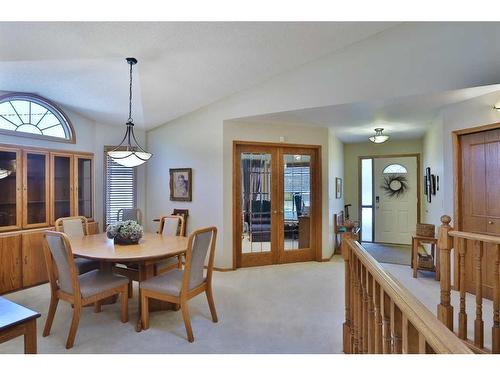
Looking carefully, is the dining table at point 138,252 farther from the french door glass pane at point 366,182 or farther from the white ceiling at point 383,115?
the french door glass pane at point 366,182

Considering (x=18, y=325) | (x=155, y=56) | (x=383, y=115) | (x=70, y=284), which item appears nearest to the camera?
(x=18, y=325)

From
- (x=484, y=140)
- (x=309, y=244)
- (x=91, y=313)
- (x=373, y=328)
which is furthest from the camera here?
(x=309, y=244)

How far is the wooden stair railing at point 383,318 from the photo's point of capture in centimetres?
92

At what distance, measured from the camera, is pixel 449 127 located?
365cm

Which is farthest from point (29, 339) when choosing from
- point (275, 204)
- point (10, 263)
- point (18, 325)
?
point (275, 204)

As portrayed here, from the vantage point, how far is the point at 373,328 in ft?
5.11

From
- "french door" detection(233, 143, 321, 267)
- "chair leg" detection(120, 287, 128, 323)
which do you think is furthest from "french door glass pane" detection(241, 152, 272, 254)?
"chair leg" detection(120, 287, 128, 323)

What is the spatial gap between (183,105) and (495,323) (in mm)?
4217

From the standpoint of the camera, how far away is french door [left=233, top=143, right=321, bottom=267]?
4559mm

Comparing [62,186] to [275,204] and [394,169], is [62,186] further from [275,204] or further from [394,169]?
[394,169]

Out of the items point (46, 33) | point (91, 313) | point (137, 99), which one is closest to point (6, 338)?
point (91, 313)

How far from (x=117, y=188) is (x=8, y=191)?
1.53 meters

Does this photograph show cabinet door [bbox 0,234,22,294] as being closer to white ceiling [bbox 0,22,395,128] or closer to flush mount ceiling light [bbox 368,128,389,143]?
→ white ceiling [bbox 0,22,395,128]

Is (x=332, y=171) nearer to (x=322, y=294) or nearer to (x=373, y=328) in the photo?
(x=322, y=294)
